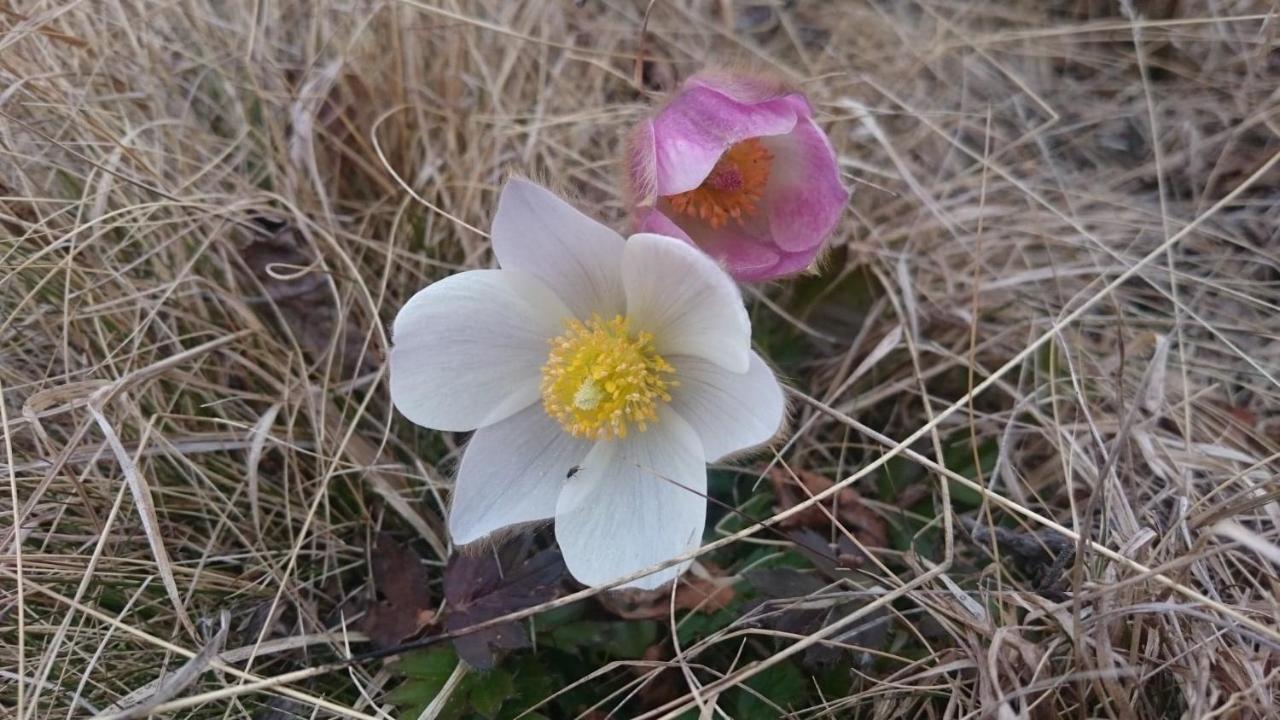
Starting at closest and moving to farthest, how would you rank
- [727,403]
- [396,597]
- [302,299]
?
[727,403] < [396,597] < [302,299]

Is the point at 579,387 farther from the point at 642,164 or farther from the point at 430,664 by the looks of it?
the point at 430,664

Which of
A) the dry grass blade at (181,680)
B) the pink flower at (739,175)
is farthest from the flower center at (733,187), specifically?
the dry grass blade at (181,680)

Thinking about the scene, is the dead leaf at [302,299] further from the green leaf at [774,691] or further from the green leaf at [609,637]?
the green leaf at [774,691]

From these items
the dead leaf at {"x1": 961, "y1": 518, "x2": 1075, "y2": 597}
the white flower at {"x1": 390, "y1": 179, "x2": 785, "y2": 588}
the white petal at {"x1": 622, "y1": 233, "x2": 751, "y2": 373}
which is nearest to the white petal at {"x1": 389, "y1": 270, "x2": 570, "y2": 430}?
the white flower at {"x1": 390, "y1": 179, "x2": 785, "y2": 588}

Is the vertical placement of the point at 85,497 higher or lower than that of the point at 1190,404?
higher

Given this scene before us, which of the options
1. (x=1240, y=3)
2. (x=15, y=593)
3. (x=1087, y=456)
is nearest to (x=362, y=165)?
(x=15, y=593)

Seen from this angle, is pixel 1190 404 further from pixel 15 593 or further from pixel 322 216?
pixel 15 593

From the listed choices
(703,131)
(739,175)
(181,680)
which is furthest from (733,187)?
(181,680)
